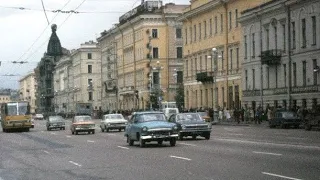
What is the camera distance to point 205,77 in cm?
8912

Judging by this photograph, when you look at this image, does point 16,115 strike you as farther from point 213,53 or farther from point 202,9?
point 202,9

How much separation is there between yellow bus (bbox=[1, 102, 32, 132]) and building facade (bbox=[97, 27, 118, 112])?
215 ft

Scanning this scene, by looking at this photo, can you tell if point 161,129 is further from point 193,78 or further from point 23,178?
point 193,78

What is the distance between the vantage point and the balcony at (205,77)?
291ft

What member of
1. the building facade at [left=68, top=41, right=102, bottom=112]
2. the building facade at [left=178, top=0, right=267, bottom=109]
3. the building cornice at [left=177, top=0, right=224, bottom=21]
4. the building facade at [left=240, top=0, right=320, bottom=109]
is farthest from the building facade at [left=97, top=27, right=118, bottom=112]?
the building facade at [left=240, top=0, right=320, bottom=109]

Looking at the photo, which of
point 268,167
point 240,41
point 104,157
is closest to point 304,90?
point 240,41

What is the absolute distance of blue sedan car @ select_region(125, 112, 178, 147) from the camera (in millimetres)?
31500

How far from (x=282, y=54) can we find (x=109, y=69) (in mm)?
74991

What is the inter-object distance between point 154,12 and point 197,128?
261 ft

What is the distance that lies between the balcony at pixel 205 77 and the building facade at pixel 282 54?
1045 cm

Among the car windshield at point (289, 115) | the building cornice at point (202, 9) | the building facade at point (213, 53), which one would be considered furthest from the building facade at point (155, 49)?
the car windshield at point (289, 115)

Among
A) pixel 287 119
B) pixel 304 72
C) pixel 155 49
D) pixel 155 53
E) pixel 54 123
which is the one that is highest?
pixel 155 49

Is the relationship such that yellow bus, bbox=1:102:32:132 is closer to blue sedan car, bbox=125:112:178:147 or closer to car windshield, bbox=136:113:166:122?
blue sedan car, bbox=125:112:178:147

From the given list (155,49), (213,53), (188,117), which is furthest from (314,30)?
(155,49)
